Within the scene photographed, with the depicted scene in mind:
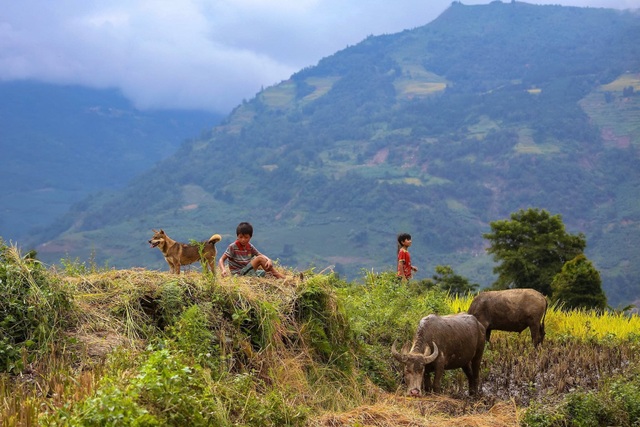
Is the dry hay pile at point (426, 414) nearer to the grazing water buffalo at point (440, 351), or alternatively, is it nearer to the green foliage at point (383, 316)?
the grazing water buffalo at point (440, 351)

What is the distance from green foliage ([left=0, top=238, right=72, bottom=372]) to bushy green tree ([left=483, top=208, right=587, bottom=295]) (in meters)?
21.3

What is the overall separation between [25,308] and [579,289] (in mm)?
18605

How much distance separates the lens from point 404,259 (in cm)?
1537

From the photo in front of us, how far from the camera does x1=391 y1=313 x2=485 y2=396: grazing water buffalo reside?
980cm

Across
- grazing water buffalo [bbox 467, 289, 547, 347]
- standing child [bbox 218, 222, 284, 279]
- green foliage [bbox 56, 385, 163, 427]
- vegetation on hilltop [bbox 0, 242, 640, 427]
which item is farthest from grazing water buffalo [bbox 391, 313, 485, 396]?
green foliage [bbox 56, 385, 163, 427]

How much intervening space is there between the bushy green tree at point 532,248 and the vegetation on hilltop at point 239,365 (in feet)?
51.4

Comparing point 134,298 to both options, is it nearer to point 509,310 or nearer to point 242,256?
point 242,256

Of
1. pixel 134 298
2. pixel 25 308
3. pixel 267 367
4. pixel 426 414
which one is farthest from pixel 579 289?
pixel 25 308

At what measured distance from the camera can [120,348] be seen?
26.6ft

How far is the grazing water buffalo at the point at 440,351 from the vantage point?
9.80m

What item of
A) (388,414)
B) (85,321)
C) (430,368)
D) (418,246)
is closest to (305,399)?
(388,414)

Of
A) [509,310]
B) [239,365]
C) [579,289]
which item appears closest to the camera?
[239,365]

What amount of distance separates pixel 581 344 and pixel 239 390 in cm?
791

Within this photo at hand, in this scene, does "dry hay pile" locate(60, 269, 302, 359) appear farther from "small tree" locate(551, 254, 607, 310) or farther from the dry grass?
"small tree" locate(551, 254, 607, 310)
